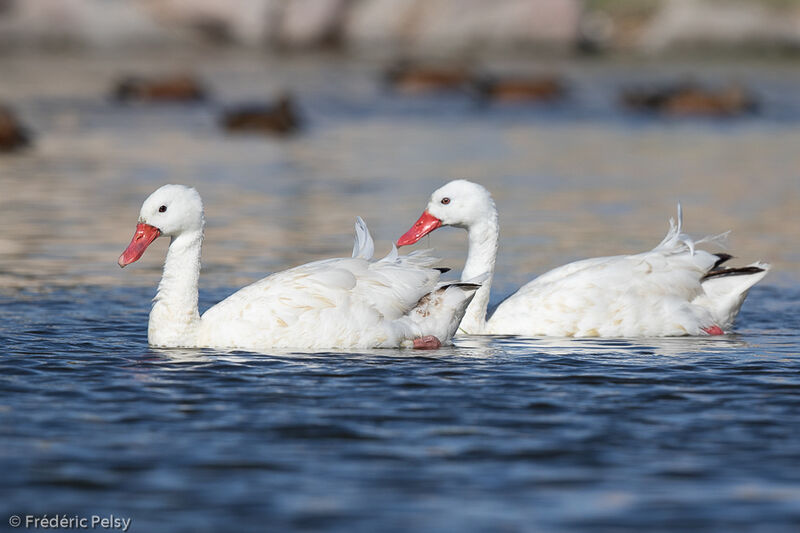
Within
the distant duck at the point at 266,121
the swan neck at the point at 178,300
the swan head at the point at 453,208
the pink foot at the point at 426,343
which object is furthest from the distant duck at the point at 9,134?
the pink foot at the point at 426,343

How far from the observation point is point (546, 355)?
11.4 meters

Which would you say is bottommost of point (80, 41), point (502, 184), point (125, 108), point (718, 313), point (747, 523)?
point (747, 523)

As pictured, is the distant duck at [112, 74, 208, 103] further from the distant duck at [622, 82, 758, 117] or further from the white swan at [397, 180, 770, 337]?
the white swan at [397, 180, 770, 337]

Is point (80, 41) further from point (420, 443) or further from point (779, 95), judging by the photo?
point (420, 443)

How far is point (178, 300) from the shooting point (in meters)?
11.5

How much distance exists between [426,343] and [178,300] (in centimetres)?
196

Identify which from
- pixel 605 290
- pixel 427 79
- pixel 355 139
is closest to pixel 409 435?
pixel 605 290

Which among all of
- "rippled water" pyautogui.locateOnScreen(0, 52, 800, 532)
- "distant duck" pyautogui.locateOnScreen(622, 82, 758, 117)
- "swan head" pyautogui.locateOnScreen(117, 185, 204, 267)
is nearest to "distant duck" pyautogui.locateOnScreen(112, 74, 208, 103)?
"distant duck" pyautogui.locateOnScreen(622, 82, 758, 117)

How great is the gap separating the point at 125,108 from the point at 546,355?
3183cm

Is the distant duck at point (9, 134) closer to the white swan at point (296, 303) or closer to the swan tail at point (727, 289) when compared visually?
the white swan at point (296, 303)

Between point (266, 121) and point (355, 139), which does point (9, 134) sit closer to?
point (266, 121)

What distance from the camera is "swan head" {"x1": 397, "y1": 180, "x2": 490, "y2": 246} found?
41.9 ft

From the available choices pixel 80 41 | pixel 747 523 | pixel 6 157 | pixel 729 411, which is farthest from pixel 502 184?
pixel 80 41

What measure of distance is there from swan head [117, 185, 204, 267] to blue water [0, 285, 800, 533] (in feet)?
2.76
